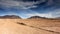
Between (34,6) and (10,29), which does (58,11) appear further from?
(10,29)

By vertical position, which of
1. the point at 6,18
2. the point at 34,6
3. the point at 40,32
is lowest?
the point at 40,32

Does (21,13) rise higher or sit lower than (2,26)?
higher

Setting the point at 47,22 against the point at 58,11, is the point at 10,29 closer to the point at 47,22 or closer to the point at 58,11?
the point at 47,22

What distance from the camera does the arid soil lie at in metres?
1.07

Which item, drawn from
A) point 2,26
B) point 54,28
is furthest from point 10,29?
point 54,28

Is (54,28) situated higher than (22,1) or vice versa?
(22,1)

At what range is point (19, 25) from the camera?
3.59ft

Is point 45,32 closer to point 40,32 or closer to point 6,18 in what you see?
point 40,32

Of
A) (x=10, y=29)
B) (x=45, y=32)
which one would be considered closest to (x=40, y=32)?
(x=45, y=32)

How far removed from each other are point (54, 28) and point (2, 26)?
0.49 metres

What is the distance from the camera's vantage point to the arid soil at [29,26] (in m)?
1.07

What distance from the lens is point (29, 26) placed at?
3.58 ft

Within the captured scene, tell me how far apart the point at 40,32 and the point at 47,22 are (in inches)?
4.6

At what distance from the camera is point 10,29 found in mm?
1079
